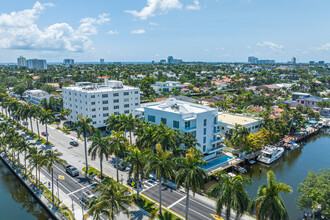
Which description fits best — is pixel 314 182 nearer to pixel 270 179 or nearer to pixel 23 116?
pixel 270 179

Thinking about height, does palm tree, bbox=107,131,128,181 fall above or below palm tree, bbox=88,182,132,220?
above

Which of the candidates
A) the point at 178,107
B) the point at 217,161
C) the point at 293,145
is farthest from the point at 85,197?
the point at 293,145

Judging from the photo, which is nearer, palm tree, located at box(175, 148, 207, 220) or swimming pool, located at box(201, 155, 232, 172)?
palm tree, located at box(175, 148, 207, 220)

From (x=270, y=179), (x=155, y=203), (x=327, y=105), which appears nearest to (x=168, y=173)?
(x=155, y=203)

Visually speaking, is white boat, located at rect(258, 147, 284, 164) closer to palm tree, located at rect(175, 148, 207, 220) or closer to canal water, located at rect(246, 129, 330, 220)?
canal water, located at rect(246, 129, 330, 220)

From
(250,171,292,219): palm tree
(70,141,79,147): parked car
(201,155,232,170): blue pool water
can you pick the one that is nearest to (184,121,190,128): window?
(201,155,232,170): blue pool water

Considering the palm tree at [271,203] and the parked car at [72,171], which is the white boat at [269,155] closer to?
the palm tree at [271,203]

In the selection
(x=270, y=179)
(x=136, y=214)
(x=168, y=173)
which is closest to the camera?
(x=270, y=179)
